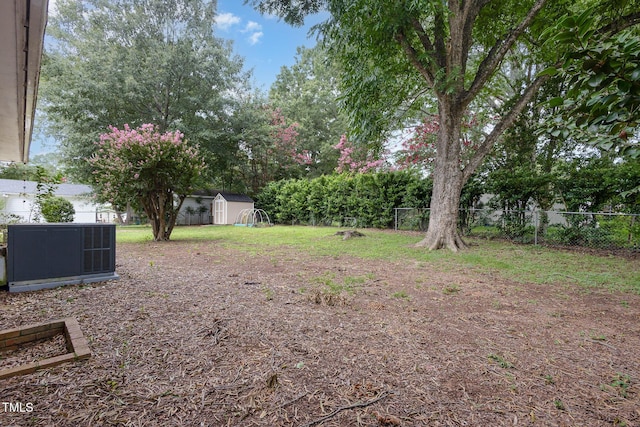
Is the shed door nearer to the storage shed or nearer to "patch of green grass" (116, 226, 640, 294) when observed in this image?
the storage shed

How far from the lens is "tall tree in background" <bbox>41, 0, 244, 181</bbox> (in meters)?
14.6

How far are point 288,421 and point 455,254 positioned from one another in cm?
610

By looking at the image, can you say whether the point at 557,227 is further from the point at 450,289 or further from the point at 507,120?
the point at 450,289

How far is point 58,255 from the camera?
3498 mm

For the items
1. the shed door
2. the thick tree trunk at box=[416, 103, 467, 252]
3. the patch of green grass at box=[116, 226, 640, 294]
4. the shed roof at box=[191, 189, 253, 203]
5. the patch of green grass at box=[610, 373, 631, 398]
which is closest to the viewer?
A: the patch of green grass at box=[610, 373, 631, 398]

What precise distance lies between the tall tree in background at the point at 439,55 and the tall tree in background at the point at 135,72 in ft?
39.3

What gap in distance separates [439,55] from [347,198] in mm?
7922

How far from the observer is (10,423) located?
52.6 inches

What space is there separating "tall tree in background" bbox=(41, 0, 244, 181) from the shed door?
9.24 feet

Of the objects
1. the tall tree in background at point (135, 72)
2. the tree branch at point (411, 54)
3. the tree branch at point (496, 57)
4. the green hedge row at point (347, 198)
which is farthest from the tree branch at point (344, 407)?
the tall tree in background at point (135, 72)

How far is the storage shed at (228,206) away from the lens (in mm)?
18609

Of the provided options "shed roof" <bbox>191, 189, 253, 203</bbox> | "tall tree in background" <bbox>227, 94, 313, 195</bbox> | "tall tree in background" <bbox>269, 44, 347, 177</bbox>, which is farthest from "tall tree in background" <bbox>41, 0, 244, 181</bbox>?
"tall tree in background" <bbox>269, 44, 347, 177</bbox>

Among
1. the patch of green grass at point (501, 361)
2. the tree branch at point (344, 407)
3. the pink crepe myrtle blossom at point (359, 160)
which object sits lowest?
the tree branch at point (344, 407)

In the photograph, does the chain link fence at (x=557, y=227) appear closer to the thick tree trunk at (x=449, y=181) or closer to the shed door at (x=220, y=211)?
the thick tree trunk at (x=449, y=181)
